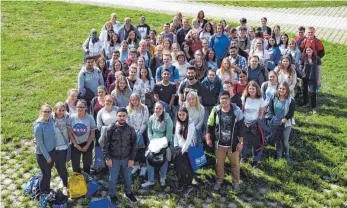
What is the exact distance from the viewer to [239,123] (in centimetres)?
816

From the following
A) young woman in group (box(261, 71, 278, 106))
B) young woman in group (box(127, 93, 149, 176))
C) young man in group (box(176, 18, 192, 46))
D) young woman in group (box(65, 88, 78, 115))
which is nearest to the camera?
young woman in group (box(127, 93, 149, 176))

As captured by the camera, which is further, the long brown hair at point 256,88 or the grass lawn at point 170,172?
the long brown hair at point 256,88

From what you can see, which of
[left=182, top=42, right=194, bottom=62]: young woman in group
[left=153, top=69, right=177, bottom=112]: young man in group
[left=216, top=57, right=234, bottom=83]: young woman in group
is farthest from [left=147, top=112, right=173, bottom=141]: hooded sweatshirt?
[left=182, top=42, right=194, bottom=62]: young woman in group

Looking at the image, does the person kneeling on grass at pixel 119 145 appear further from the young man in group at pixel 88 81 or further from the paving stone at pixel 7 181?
the young man in group at pixel 88 81

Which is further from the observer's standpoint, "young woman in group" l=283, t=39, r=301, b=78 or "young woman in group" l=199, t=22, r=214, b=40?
"young woman in group" l=199, t=22, r=214, b=40

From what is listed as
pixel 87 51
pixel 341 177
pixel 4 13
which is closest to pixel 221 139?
pixel 341 177

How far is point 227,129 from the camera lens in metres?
8.15

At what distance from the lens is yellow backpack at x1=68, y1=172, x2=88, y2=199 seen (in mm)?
8180

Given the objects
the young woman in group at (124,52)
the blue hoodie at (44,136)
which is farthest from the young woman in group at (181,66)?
the blue hoodie at (44,136)

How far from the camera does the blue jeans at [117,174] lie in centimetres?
791

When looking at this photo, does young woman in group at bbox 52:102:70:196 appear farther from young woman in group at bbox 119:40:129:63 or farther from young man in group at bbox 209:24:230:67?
young man in group at bbox 209:24:230:67

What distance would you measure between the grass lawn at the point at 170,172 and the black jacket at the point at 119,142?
1115 mm

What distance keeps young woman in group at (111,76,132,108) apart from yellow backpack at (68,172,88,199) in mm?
1831

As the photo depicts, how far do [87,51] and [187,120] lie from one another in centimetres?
641
